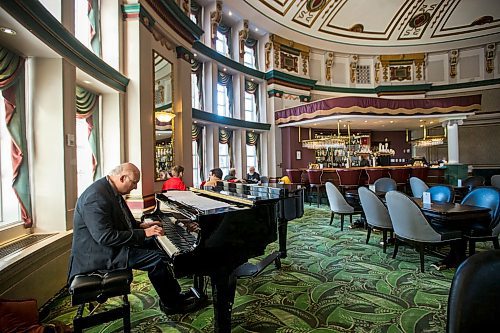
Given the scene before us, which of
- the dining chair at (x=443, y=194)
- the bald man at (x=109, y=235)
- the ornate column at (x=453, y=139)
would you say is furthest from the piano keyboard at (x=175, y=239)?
the ornate column at (x=453, y=139)

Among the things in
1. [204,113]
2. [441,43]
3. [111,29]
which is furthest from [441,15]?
[111,29]

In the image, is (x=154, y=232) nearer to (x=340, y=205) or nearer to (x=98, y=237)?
(x=98, y=237)

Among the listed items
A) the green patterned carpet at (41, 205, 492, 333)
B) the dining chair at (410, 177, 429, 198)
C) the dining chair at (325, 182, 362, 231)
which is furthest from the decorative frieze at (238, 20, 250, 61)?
the green patterned carpet at (41, 205, 492, 333)

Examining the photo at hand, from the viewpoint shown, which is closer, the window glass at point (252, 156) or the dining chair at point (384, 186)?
the dining chair at point (384, 186)

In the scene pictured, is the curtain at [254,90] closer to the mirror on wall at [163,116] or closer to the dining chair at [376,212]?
the mirror on wall at [163,116]

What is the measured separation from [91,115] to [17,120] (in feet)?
4.92

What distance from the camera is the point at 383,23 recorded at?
12.6 metres

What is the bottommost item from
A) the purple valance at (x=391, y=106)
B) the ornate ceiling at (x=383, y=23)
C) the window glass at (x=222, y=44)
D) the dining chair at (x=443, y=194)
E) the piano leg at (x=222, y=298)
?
the piano leg at (x=222, y=298)

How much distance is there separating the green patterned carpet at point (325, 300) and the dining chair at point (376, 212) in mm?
371

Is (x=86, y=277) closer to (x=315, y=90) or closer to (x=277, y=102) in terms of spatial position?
(x=277, y=102)

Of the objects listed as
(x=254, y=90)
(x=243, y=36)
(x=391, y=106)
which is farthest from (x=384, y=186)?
(x=243, y=36)

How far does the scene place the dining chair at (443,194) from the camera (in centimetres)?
441

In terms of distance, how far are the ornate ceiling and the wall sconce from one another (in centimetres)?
629

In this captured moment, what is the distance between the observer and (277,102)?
11.5m
